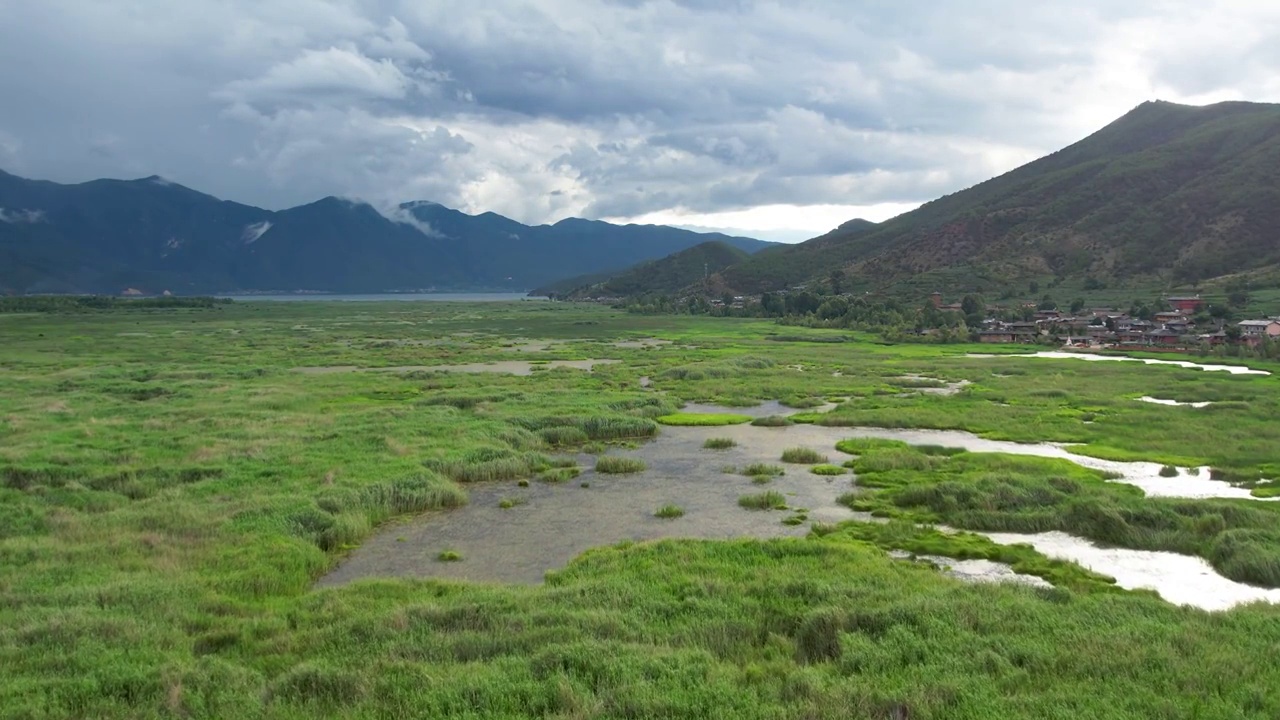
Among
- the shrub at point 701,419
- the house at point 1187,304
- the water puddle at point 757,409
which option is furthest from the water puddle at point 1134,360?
the shrub at point 701,419

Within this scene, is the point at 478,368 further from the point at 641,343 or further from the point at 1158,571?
the point at 1158,571

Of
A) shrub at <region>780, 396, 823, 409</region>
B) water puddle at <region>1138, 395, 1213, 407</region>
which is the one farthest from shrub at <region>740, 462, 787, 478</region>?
water puddle at <region>1138, 395, 1213, 407</region>

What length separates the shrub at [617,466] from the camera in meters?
29.4

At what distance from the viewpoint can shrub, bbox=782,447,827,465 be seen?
31.4 meters

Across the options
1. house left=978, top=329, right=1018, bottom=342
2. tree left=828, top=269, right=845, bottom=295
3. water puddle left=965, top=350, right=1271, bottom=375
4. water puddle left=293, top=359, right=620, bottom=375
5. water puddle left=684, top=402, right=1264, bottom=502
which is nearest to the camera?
water puddle left=684, top=402, right=1264, bottom=502

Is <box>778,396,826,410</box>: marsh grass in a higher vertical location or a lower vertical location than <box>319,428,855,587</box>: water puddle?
higher

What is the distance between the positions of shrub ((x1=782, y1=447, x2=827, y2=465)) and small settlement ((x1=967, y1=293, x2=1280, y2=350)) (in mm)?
57316

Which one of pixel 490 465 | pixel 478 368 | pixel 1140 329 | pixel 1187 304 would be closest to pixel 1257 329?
pixel 1140 329

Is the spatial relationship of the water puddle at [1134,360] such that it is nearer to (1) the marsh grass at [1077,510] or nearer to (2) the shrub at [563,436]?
(1) the marsh grass at [1077,510]

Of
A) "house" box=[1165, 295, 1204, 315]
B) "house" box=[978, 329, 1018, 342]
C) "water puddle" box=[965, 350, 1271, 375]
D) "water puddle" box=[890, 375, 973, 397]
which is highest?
"house" box=[1165, 295, 1204, 315]

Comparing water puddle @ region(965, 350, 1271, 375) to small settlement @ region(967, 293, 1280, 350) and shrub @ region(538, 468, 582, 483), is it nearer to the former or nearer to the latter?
small settlement @ region(967, 293, 1280, 350)

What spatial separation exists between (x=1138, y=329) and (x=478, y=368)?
72.1 meters

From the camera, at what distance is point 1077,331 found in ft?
292

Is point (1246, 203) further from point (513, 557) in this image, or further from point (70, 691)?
point (70, 691)
